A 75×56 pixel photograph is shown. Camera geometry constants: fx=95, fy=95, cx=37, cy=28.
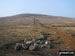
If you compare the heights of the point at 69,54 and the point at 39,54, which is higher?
the point at 69,54

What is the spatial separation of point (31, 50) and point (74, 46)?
381 centimetres

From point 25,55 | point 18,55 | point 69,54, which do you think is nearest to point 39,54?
point 25,55

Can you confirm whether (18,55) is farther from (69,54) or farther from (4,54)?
(69,54)

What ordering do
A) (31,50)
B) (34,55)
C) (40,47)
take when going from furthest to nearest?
(40,47) < (31,50) < (34,55)

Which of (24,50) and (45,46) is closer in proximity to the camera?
(24,50)

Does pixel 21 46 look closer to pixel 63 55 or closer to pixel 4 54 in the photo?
pixel 4 54

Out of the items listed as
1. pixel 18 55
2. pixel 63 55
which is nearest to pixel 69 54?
pixel 63 55

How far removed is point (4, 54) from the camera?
23.6 feet

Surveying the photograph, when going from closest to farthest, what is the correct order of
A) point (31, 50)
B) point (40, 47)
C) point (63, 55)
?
point (63, 55)
point (31, 50)
point (40, 47)

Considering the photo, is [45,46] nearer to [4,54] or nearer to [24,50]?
[24,50]

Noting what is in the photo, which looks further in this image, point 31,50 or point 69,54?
point 31,50

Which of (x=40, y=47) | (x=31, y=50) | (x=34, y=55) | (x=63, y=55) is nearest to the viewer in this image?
(x=63, y=55)

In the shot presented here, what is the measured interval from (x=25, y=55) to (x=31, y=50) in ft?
3.96

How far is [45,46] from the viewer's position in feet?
29.1
